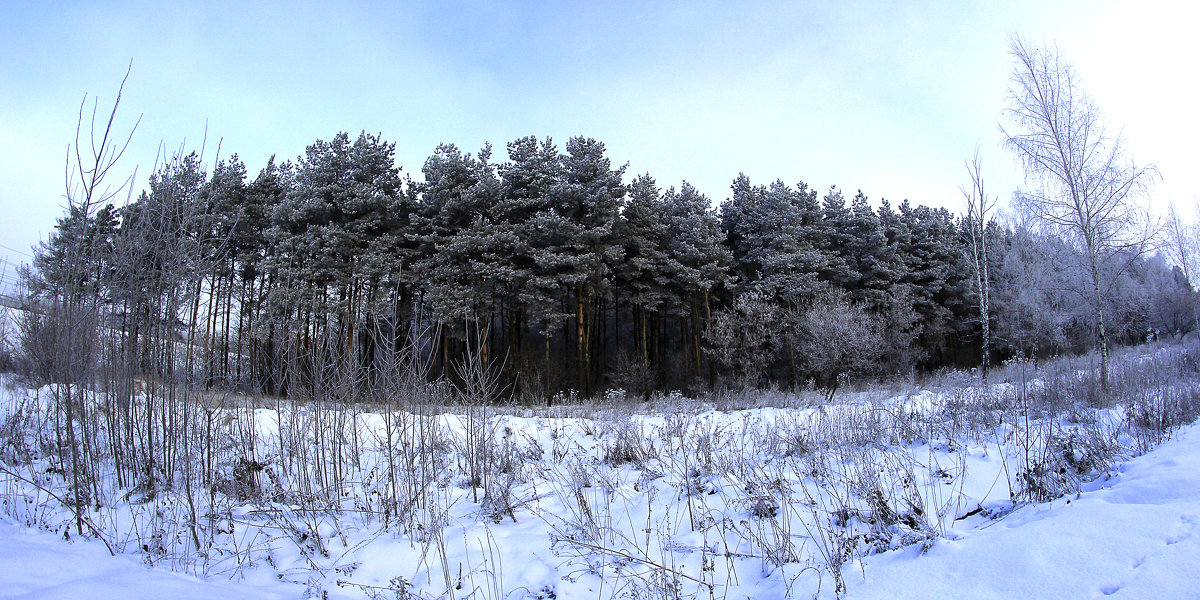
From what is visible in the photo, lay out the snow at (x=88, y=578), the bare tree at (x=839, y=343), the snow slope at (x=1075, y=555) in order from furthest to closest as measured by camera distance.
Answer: the bare tree at (x=839, y=343) → the snow at (x=88, y=578) → the snow slope at (x=1075, y=555)

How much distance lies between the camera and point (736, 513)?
483 cm

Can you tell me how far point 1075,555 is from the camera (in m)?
2.87

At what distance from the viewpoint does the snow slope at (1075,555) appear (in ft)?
8.44

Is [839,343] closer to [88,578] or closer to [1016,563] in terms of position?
[1016,563]

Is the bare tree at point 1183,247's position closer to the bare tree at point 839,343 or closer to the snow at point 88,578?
the bare tree at point 839,343

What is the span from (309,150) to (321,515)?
23.0 metres

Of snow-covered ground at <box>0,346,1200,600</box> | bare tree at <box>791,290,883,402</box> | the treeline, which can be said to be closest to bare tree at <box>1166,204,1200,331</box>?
the treeline

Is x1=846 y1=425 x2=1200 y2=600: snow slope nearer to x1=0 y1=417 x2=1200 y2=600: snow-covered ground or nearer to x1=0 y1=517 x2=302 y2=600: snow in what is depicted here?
x1=0 y1=417 x2=1200 y2=600: snow-covered ground

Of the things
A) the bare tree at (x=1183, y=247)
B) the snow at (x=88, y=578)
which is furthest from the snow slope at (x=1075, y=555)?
the bare tree at (x=1183, y=247)

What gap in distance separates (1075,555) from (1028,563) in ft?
0.75

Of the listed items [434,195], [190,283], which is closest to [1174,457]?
[190,283]

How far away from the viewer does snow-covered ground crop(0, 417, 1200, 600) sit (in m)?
2.63

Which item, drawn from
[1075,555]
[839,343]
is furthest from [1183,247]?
[1075,555]

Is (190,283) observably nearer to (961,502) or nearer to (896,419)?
(961,502)
